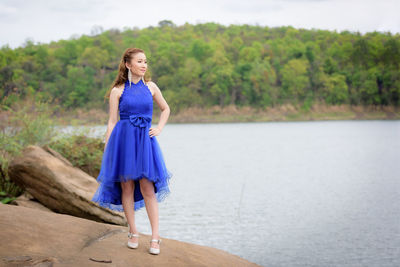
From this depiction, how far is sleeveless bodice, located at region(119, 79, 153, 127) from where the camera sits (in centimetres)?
405

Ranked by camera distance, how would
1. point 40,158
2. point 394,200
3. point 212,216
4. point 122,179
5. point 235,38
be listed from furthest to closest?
point 235,38
point 394,200
point 212,216
point 40,158
point 122,179

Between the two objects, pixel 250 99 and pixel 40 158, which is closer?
pixel 40 158

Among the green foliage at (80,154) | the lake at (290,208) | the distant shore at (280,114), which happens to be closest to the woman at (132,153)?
the lake at (290,208)

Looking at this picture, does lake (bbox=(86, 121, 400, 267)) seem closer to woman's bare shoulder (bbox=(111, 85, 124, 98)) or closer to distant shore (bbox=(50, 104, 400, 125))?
woman's bare shoulder (bbox=(111, 85, 124, 98))

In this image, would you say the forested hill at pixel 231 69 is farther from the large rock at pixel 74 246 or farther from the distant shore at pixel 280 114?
the large rock at pixel 74 246

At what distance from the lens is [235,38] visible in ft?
248

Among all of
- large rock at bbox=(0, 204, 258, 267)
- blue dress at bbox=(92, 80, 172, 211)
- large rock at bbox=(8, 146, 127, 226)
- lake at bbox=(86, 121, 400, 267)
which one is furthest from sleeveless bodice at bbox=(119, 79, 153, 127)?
lake at bbox=(86, 121, 400, 267)

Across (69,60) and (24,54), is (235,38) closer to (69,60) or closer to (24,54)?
(69,60)

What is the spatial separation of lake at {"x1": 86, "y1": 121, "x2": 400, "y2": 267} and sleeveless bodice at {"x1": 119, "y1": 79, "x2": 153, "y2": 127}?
3841 mm

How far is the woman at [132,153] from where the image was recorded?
156 inches

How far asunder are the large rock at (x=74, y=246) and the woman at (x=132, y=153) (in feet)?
0.59

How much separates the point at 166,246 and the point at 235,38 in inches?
2887

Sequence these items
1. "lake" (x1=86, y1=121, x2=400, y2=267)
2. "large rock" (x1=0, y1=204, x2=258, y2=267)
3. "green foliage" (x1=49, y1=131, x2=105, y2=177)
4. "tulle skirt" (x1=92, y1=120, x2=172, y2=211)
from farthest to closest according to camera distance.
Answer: "green foliage" (x1=49, y1=131, x2=105, y2=177)
"lake" (x1=86, y1=121, x2=400, y2=267)
"tulle skirt" (x1=92, y1=120, x2=172, y2=211)
"large rock" (x1=0, y1=204, x2=258, y2=267)

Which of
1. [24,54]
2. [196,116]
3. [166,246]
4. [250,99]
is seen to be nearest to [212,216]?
[166,246]
